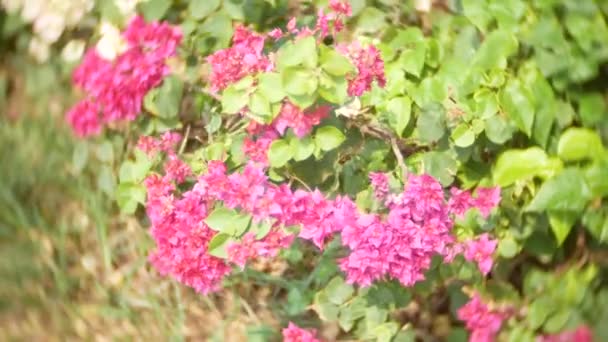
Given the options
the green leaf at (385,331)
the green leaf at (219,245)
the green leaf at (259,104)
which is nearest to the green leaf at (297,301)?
the green leaf at (385,331)

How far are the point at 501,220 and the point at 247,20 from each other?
0.68 meters

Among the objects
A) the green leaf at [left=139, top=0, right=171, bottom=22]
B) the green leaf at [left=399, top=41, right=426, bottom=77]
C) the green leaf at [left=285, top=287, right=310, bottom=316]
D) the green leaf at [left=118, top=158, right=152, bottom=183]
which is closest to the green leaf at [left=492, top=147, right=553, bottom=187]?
the green leaf at [left=399, top=41, right=426, bottom=77]

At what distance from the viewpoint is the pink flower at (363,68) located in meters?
1.34

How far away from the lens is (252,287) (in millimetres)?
2123

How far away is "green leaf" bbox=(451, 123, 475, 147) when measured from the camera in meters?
1.50

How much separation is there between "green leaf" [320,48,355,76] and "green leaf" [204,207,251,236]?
31cm

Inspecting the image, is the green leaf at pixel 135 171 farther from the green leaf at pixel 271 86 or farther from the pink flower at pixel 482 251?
the pink flower at pixel 482 251

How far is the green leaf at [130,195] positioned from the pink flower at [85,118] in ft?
0.47

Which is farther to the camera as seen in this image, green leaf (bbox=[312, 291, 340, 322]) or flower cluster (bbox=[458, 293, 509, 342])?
green leaf (bbox=[312, 291, 340, 322])

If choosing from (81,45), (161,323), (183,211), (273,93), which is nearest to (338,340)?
(161,323)

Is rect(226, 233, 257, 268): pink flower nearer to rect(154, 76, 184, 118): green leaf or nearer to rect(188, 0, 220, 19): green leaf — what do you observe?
rect(154, 76, 184, 118): green leaf

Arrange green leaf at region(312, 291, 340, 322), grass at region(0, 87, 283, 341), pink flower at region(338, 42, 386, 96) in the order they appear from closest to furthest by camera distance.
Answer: pink flower at region(338, 42, 386, 96), green leaf at region(312, 291, 340, 322), grass at region(0, 87, 283, 341)

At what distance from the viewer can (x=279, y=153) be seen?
136 centimetres

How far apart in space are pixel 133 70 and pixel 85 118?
21 centimetres
